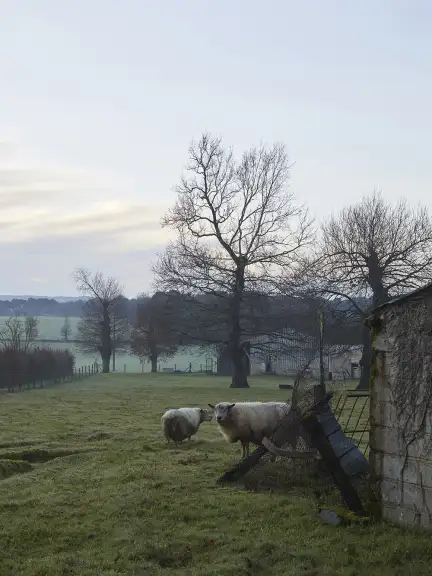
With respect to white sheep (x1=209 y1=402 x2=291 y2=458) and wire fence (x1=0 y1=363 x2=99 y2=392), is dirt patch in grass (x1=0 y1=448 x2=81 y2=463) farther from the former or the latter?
wire fence (x1=0 y1=363 x2=99 y2=392)

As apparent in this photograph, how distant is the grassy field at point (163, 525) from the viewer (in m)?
9.05

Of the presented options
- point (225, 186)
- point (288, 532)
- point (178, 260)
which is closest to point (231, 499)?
point (288, 532)

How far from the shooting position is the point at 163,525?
1093cm

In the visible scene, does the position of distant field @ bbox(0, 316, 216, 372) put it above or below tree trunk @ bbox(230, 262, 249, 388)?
below

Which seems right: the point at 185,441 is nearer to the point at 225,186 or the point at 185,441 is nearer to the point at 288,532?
the point at 288,532

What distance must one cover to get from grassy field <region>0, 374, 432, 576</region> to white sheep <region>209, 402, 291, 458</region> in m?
0.65

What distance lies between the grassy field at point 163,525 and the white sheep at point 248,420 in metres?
0.65

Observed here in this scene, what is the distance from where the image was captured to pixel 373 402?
35.4 ft

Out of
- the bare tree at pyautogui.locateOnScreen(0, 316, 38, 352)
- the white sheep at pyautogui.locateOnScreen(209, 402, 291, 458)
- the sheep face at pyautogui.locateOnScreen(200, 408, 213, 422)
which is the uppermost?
the bare tree at pyautogui.locateOnScreen(0, 316, 38, 352)

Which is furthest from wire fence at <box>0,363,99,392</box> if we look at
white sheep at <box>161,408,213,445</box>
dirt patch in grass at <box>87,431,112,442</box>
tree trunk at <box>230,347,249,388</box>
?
white sheep at <box>161,408,213,445</box>

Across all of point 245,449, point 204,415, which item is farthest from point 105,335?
point 245,449

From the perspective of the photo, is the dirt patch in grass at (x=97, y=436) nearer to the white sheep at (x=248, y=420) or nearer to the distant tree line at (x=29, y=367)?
the white sheep at (x=248, y=420)

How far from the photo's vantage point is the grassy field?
9055 millimetres

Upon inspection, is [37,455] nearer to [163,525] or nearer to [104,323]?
[163,525]
